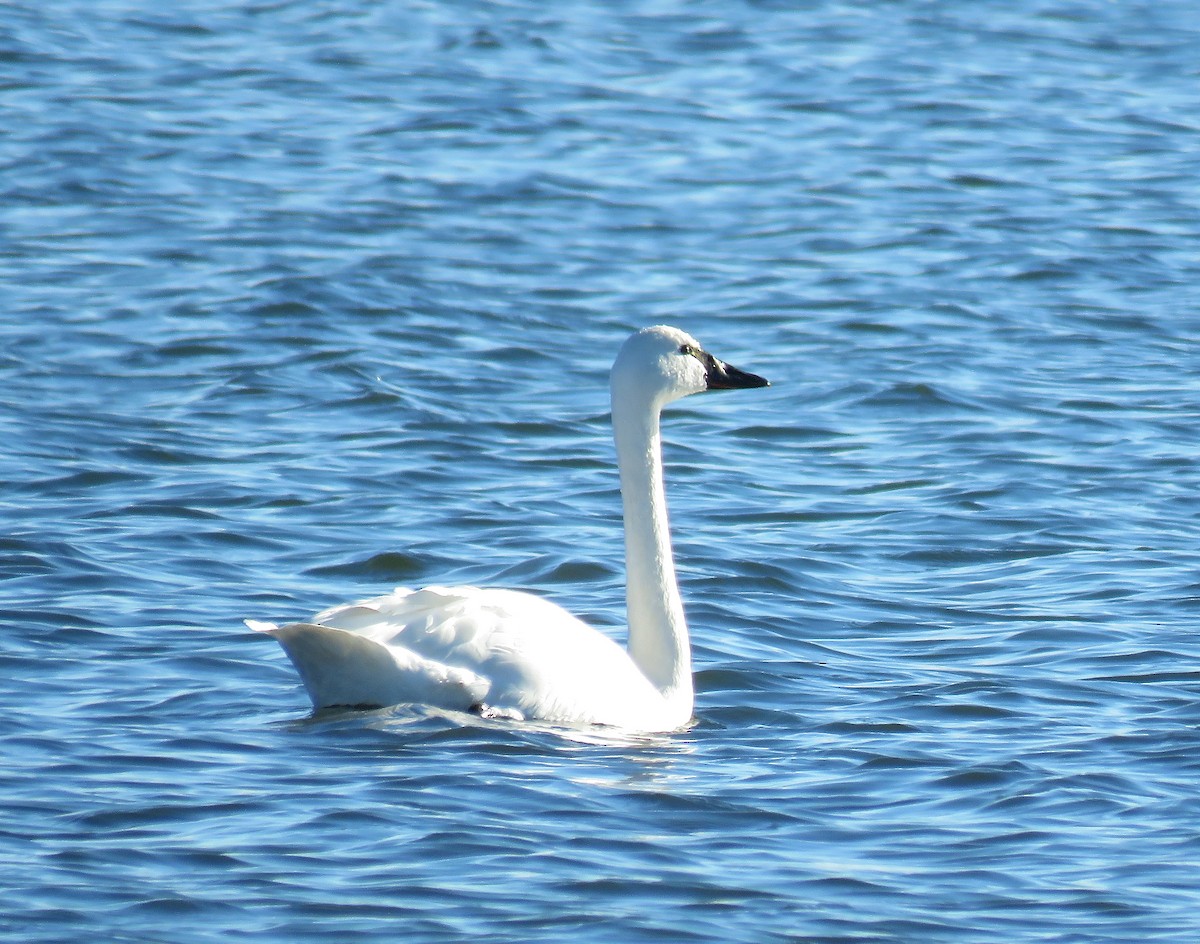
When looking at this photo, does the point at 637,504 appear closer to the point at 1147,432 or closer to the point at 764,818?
the point at 764,818

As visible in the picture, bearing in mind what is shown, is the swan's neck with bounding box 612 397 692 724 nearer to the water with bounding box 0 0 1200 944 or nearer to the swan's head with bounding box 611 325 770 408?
the swan's head with bounding box 611 325 770 408

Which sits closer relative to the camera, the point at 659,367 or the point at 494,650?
the point at 494,650

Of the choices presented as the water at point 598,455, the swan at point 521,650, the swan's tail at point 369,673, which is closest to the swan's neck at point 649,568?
the swan at point 521,650

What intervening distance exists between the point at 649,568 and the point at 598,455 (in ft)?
13.2

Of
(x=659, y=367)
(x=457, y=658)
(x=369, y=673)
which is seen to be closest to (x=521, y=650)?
(x=457, y=658)

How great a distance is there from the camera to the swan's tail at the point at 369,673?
685cm

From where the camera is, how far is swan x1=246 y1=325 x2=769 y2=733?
22.8 ft

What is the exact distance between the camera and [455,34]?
76.7 feet

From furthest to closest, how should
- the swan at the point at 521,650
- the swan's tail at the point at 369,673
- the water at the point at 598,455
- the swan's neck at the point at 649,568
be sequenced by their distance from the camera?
the swan's neck at the point at 649,568
the swan at the point at 521,650
the swan's tail at the point at 369,673
the water at the point at 598,455

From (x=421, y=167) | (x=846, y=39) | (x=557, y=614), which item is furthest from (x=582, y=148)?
(x=557, y=614)

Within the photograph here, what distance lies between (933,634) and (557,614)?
2210 mm

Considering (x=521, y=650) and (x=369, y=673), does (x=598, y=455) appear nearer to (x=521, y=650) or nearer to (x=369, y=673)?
(x=521, y=650)

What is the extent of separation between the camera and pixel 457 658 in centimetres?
698

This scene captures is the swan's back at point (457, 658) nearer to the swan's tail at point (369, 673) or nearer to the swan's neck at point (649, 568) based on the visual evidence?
the swan's tail at point (369, 673)
